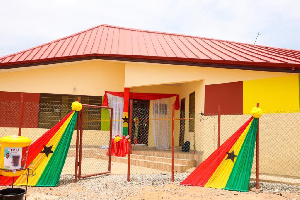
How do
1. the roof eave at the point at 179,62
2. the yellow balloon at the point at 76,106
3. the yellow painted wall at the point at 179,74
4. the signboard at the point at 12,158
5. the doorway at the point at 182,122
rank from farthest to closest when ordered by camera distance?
the doorway at the point at 182,122 < the yellow painted wall at the point at 179,74 < the roof eave at the point at 179,62 < the yellow balloon at the point at 76,106 < the signboard at the point at 12,158

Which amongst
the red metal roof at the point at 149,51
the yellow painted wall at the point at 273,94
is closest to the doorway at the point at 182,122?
the red metal roof at the point at 149,51

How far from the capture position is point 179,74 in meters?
9.87

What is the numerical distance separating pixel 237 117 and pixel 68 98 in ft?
23.4

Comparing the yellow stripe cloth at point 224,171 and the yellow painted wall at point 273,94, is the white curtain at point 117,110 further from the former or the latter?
the yellow stripe cloth at point 224,171

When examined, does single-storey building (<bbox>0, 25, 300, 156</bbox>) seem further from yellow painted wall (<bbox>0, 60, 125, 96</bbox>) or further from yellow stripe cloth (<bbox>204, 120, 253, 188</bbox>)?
yellow stripe cloth (<bbox>204, 120, 253, 188</bbox>)

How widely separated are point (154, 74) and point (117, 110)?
8.51ft

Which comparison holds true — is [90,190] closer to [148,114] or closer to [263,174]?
[263,174]

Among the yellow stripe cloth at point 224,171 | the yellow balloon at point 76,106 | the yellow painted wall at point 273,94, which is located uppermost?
the yellow painted wall at point 273,94

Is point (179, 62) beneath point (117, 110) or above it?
above

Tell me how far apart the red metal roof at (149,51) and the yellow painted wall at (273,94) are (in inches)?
20.4

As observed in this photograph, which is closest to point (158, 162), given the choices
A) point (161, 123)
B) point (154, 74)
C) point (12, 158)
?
point (154, 74)

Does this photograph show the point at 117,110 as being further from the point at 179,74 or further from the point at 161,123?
the point at 179,74

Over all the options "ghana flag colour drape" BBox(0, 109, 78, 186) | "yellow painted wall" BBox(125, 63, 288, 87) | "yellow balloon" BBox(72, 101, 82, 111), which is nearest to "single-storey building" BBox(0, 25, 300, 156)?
"yellow painted wall" BBox(125, 63, 288, 87)

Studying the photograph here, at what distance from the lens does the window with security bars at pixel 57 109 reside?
1141 centimetres
